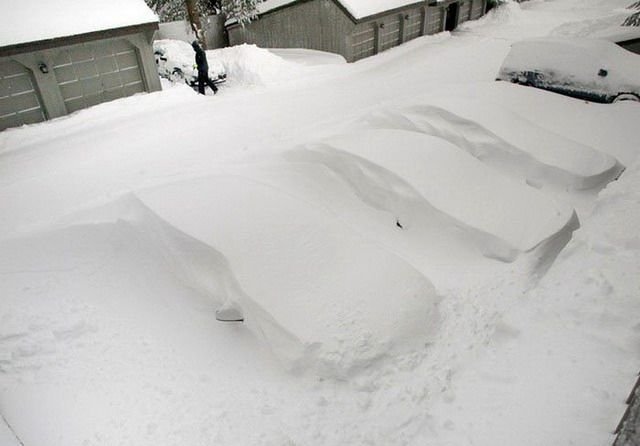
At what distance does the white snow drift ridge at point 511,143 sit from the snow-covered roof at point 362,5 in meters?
11.9

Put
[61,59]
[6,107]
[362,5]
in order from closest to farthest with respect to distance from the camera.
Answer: [6,107]
[61,59]
[362,5]

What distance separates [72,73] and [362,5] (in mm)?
11933

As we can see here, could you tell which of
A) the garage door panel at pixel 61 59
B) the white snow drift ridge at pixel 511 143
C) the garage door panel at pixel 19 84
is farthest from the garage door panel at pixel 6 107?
the white snow drift ridge at pixel 511 143

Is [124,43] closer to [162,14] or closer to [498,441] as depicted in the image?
[162,14]

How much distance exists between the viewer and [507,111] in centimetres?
862

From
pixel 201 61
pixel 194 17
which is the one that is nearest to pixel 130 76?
pixel 201 61

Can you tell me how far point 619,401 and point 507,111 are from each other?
634 cm

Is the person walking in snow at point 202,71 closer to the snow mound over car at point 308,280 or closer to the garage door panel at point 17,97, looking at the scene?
the garage door panel at point 17,97

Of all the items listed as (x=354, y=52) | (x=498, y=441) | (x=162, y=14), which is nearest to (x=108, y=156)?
(x=498, y=441)

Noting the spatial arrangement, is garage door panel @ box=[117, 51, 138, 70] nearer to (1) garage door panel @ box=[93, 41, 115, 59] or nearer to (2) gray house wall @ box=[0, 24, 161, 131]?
(2) gray house wall @ box=[0, 24, 161, 131]

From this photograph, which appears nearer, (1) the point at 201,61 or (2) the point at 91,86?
(2) the point at 91,86

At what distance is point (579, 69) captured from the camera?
10.5m

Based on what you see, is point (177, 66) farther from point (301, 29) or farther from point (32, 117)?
point (301, 29)

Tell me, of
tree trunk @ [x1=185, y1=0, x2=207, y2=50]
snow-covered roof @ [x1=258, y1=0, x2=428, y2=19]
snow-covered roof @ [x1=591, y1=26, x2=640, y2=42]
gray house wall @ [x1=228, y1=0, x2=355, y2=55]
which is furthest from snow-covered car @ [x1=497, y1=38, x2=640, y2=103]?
tree trunk @ [x1=185, y1=0, x2=207, y2=50]
